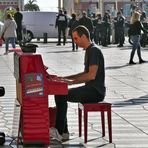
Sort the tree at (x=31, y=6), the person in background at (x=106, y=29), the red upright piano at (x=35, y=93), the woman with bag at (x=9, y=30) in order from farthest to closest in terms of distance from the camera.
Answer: the tree at (x=31, y=6) → the person in background at (x=106, y=29) → the woman with bag at (x=9, y=30) → the red upright piano at (x=35, y=93)

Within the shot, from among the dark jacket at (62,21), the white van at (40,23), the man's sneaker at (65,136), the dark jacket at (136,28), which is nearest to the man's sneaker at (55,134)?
the man's sneaker at (65,136)

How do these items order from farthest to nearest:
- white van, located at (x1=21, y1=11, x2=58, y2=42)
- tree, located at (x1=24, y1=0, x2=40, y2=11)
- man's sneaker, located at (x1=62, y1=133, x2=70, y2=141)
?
tree, located at (x1=24, y1=0, x2=40, y2=11) → white van, located at (x1=21, y1=11, x2=58, y2=42) → man's sneaker, located at (x1=62, y1=133, x2=70, y2=141)

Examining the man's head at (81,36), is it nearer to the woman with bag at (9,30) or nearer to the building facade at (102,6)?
the woman with bag at (9,30)

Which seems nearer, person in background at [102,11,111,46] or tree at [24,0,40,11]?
person in background at [102,11,111,46]

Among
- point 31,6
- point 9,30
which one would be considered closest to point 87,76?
point 9,30

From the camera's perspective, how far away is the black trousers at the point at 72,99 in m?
7.93

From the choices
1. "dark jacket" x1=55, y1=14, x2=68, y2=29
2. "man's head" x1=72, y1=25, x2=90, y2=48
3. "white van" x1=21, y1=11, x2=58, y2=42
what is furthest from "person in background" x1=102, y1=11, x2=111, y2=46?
"man's head" x1=72, y1=25, x2=90, y2=48

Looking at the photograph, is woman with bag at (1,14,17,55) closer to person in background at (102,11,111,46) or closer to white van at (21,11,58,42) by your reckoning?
person in background at (102,11,111,46)

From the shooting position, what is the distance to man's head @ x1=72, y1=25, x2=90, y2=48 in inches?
314

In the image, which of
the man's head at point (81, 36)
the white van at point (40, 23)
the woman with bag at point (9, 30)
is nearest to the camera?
the man's head at point (81, 36)

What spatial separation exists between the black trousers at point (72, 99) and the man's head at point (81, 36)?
22.1 inches

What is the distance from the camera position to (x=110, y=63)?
21.6 metres

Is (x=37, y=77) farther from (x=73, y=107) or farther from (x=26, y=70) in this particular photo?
(x=73, y=107)

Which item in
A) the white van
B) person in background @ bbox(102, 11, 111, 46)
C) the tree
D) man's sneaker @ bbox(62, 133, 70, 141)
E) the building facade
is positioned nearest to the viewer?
man's sneaker @ bbox(62, 133, 70, 141)
